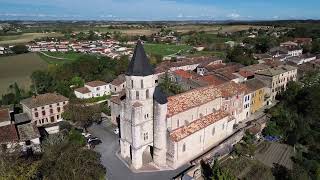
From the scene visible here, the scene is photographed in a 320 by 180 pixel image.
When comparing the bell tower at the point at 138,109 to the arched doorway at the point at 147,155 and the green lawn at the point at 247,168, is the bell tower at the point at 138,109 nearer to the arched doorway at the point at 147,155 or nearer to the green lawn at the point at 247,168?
the arched doorway at the point at 147,155

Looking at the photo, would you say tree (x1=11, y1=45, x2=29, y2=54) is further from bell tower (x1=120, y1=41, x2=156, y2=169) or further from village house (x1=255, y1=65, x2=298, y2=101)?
bell tower (x1=120, y1=41, x2=156, y2=169)

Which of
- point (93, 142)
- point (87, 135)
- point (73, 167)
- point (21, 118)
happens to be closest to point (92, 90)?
point (21, 118)

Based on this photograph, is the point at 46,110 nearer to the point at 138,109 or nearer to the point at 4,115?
the point at 4,115

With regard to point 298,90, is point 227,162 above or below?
below

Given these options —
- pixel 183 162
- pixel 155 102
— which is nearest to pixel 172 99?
pixel 155 102

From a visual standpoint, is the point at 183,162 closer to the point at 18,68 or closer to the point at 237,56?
the point at 237,56

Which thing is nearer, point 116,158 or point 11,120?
point 116,158
